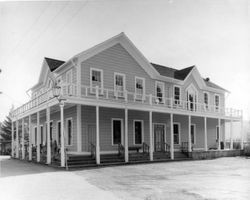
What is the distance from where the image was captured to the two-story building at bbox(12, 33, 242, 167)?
1702 cm

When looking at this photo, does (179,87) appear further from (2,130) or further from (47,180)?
(2,130)

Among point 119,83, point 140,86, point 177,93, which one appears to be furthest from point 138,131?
point 177,93

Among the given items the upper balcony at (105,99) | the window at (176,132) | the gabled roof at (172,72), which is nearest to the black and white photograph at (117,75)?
the upper balcony at (105,99)

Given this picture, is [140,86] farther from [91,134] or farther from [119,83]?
[91,134]

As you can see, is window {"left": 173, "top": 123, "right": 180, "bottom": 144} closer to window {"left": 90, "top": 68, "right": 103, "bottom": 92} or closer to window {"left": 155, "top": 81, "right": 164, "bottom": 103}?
window {"left": 155, "top": 81, "right": 164, "bottom": 103}

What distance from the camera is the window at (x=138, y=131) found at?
68.3 ft

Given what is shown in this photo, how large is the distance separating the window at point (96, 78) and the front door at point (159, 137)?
21.1 ft

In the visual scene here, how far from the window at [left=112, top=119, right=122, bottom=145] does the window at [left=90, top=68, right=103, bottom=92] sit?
9.01ft

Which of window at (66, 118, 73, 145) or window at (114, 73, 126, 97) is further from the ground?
window at (114, 73, 126, 97)

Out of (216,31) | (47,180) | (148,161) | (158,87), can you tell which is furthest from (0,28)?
(158,87)

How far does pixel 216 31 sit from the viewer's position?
31.1ft

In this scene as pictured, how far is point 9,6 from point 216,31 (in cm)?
650

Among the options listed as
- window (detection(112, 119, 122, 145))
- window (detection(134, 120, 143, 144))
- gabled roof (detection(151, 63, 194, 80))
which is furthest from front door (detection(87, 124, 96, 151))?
gabled roof (detection(151, 63, 194, 80))

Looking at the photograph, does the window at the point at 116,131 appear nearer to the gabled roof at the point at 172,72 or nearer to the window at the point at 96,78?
the window at the point at 96,78
